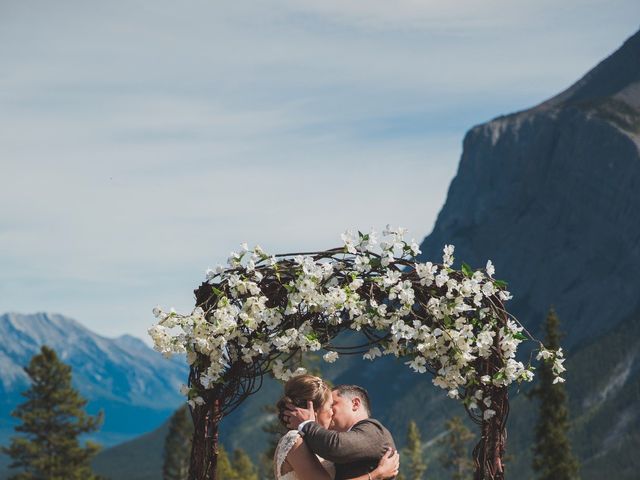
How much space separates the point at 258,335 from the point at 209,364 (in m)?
0.61

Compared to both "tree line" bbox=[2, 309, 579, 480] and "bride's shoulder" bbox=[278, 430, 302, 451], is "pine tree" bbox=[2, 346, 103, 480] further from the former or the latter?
"bride's shoulder" bbox=[278, 430, 302, 451]

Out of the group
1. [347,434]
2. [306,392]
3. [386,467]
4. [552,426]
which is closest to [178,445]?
[552,426]

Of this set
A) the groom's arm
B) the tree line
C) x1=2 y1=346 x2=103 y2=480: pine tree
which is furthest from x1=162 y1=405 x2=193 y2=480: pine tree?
the groom's arm

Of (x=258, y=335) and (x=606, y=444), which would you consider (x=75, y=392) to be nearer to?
(x=258, y=335)

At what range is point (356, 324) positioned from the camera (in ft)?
35.4

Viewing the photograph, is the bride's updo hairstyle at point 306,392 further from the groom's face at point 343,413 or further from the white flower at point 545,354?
the white flower at point 545,354

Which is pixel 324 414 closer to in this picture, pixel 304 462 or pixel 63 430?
pixel 304 462

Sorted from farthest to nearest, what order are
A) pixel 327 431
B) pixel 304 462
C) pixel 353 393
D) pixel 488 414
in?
pixel 488 414, pixel 353 393, pixel 304 462, pixel 327 431

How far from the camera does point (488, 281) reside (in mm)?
10719

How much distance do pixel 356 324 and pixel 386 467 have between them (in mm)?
2069

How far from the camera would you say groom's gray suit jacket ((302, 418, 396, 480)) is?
8641mm

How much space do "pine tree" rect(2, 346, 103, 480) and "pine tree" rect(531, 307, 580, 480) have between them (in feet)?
76.1

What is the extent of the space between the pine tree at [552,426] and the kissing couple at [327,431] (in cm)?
4417

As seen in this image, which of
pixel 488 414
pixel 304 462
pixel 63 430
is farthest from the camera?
pixel 63 430
